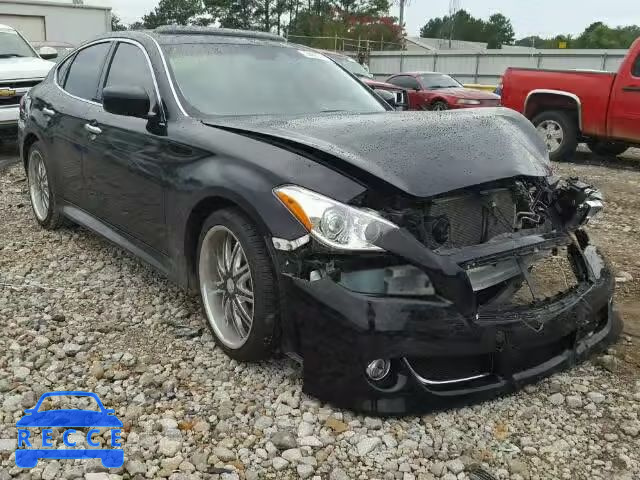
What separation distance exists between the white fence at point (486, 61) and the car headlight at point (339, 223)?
20.2 metres

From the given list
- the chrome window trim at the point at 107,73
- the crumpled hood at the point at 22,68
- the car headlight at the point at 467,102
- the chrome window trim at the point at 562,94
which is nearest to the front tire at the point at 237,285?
the chrome window trim at the point at 107,73

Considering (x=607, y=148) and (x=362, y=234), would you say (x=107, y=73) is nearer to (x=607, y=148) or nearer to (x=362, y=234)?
(x=362, y=234)

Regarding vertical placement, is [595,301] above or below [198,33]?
below

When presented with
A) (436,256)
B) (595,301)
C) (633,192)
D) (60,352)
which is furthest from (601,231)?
(60,352)

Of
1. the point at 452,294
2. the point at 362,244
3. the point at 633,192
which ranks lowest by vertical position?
the point at 633,192

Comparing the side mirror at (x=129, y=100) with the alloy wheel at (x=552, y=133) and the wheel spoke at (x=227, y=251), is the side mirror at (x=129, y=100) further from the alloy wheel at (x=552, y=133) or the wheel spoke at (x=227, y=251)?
the alloy wheel at (x=552, y=133)

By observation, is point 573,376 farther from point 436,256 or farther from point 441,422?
point 436,256

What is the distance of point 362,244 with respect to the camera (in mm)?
2475

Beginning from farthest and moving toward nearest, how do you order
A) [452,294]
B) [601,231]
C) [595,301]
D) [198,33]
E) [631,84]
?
[631,84], [601,231], [198,33], [595,301], [452,294]

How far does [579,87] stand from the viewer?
947 cm

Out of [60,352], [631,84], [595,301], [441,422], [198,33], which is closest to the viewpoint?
[441,422]

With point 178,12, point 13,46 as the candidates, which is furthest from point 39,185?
point 178,12

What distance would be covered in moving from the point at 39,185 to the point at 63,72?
0.99m

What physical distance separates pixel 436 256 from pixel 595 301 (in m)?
0.99
